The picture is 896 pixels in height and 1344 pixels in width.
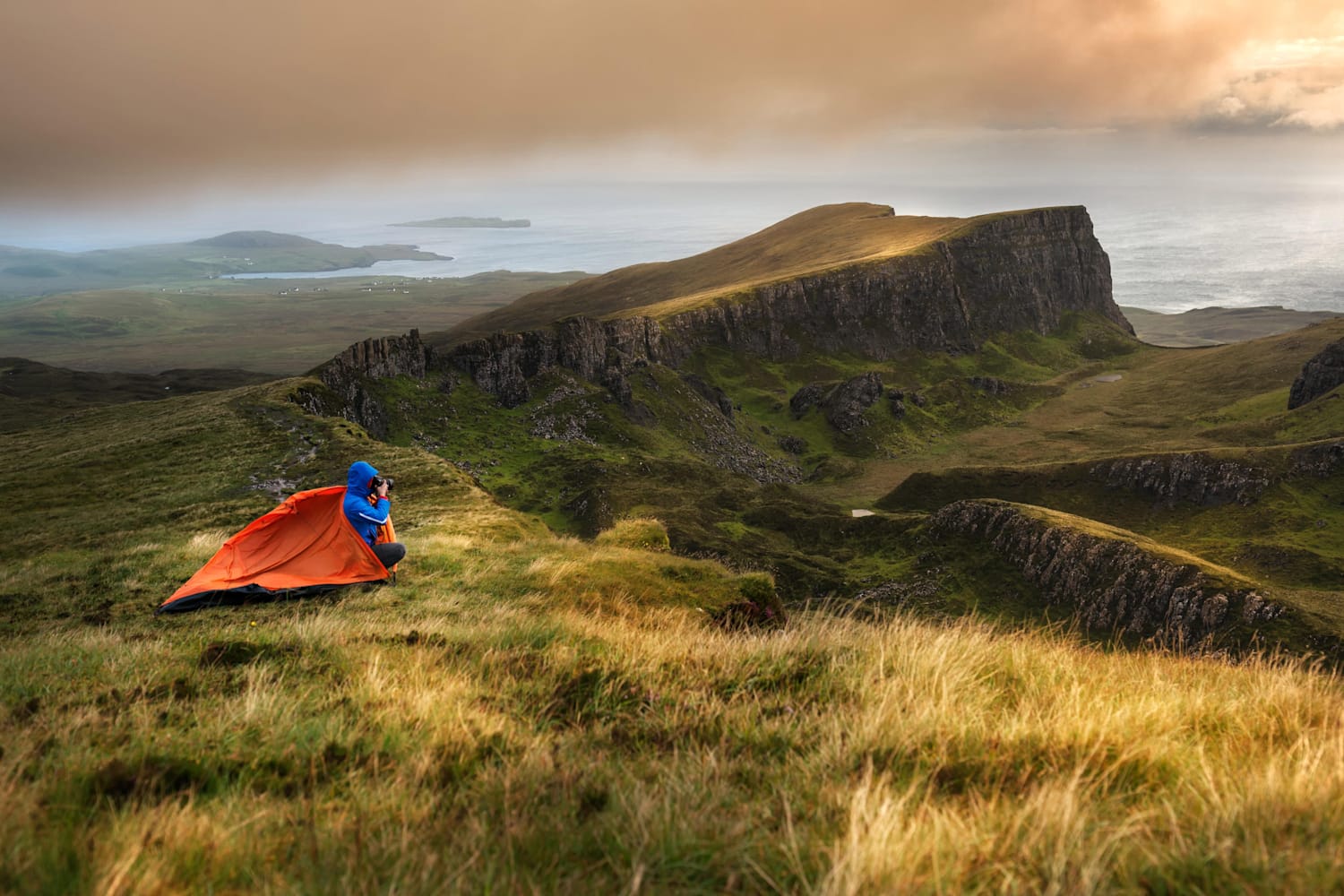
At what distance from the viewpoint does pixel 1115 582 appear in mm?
62719

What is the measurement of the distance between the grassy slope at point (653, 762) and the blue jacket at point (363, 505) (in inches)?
234

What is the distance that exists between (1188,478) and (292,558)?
108m

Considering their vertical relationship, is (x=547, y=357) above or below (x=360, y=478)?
below

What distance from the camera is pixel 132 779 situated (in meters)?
3.93

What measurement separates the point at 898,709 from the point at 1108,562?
72683 mm

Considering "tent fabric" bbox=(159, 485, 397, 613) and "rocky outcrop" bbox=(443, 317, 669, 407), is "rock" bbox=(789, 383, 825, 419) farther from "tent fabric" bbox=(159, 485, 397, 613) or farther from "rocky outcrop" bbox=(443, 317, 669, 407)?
"tent fabric" bbox=(159, 485, 397, 613)

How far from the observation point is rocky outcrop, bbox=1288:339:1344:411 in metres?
133

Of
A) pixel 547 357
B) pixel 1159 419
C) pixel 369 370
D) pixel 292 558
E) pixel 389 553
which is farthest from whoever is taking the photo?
pixel 1159 419

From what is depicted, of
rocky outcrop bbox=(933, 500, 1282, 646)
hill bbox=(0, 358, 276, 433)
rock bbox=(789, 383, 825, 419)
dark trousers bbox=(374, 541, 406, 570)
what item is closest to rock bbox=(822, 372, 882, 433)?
rock bbox=(789, 383, 825, 419)

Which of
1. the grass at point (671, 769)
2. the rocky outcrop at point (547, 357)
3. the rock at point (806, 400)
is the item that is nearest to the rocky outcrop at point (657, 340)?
the rocky outcrop at point (547, 357)

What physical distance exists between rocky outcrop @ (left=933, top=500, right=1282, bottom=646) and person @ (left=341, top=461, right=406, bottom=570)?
2242 inches

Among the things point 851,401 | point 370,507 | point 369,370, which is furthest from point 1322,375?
point 370,507

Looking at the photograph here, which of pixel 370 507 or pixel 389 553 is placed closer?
pixel 370 507

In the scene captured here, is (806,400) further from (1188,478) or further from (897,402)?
(1188,478)
